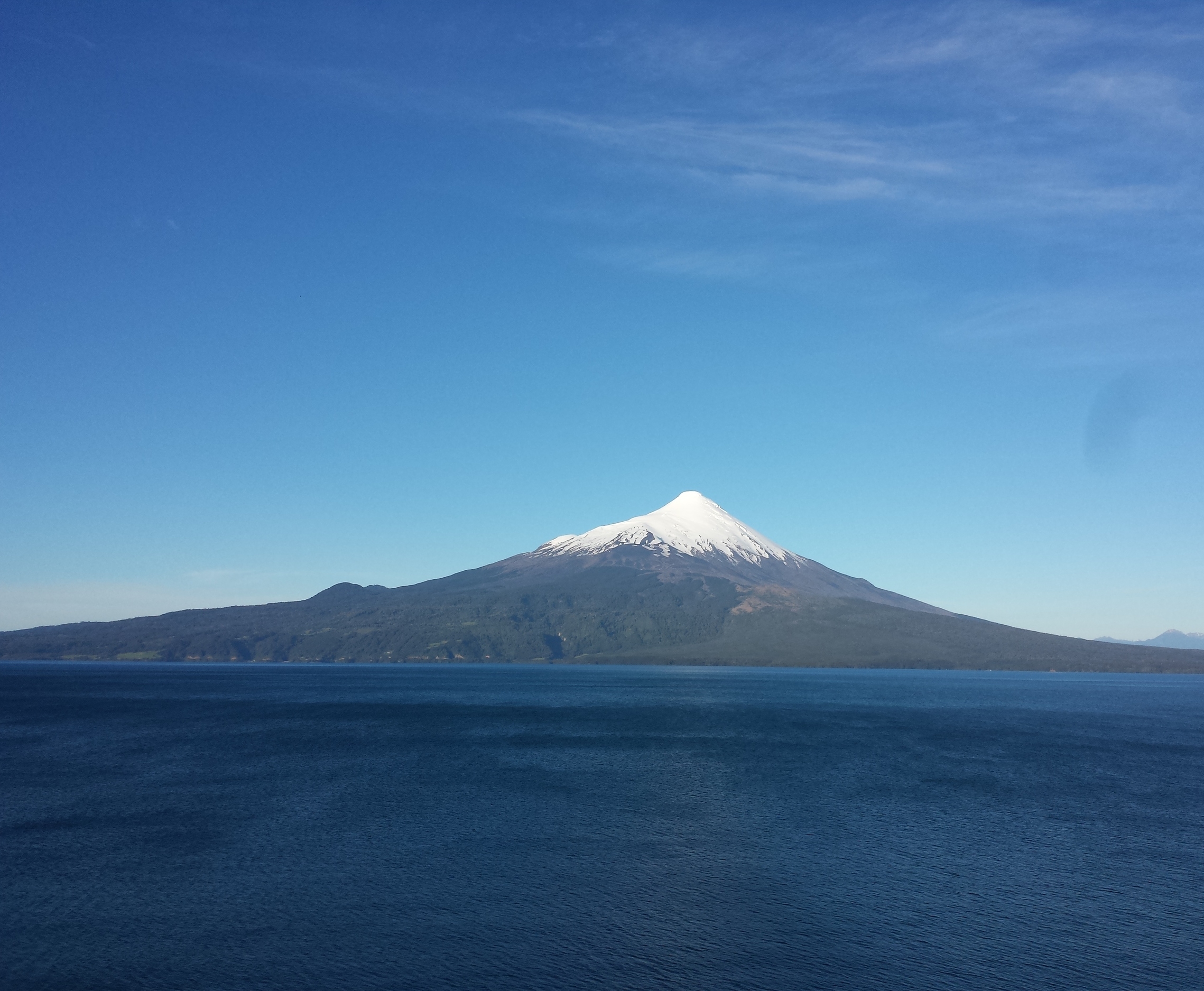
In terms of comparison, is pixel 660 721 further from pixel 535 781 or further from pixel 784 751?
pixel 535 781

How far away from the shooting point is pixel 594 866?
46844 mm

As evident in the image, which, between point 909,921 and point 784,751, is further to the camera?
point 784,751

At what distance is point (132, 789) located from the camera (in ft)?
223

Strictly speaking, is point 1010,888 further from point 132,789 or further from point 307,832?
point 132,789

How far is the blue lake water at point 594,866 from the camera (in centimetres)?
3384

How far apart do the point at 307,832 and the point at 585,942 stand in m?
25.3

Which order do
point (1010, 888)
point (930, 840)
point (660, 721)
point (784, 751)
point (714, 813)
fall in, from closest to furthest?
point (1010, 888)
point (930, 840)
point (714, 813)
point (784, 751)
point (660, 721)

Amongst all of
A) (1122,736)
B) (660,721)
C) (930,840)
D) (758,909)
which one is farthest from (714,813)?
(1122,736)

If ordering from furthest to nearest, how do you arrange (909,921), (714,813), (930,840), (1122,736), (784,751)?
(1122,736)
(784,751)
(714,813)
(930,840)
(909,921)

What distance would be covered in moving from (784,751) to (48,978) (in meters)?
75.1

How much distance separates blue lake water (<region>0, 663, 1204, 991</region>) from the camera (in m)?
33.8

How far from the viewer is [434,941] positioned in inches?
1412

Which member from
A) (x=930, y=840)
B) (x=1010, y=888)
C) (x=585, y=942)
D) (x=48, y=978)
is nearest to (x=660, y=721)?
(x=930, y=840)

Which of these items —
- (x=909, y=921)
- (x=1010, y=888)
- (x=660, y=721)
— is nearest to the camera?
(x=909, y=921)
